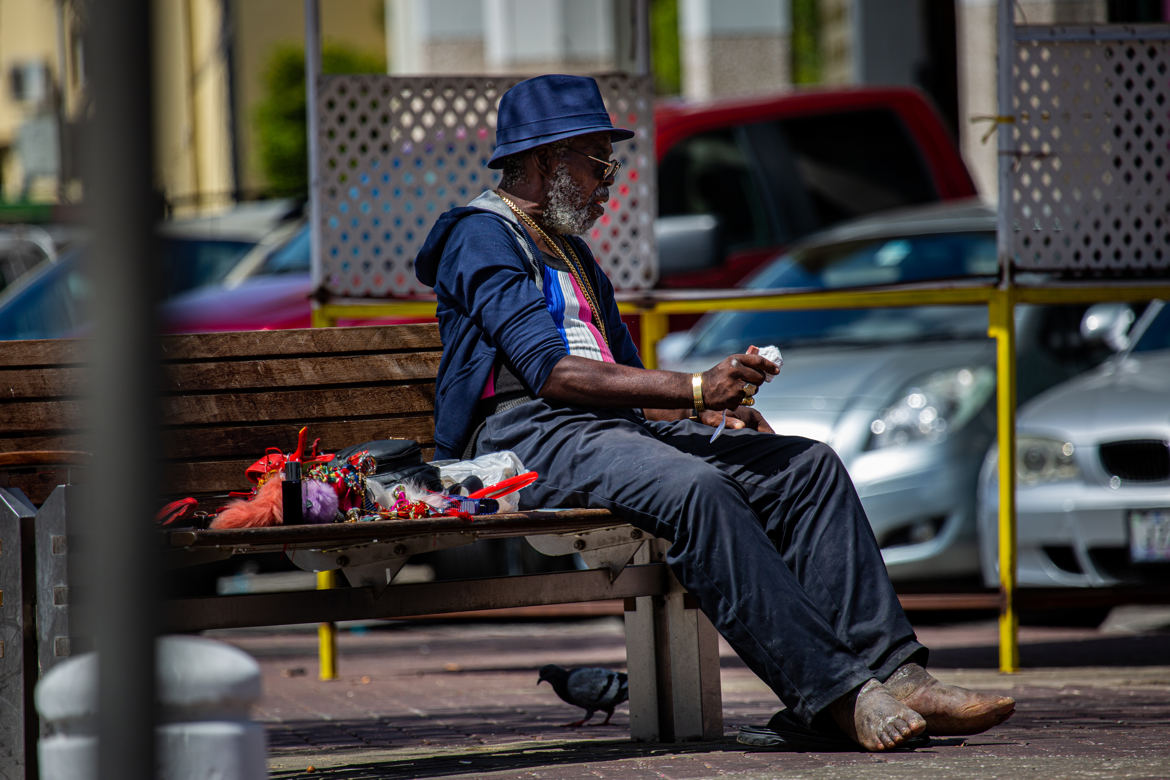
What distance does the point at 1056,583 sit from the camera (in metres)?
6.78

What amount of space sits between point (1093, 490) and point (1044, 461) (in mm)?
318

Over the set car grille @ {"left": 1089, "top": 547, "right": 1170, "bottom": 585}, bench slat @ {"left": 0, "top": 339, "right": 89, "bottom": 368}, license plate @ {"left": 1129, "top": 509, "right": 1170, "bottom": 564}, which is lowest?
car grille @ {"left": 1089, "top": 547, "right": 1170, "bottom": 585}

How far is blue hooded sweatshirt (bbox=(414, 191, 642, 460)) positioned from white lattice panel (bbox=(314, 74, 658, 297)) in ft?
6.22

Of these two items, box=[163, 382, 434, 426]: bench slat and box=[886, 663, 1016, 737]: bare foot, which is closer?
box=[886, 663, 1016, 737]: bare foot

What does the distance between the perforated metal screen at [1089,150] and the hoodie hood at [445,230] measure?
2.41m

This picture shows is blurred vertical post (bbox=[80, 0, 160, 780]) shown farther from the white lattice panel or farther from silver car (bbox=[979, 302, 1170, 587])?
silver car (bbox=[979, 302, 1170, 587])

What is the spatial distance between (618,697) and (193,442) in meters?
1.33

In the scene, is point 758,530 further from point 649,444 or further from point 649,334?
point 649,334

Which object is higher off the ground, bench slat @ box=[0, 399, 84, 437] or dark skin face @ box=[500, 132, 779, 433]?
dark skin face @ box=[500, 132, 779, 433]

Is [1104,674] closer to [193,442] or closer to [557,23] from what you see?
[193,442]

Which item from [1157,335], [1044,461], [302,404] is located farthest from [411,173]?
[1157,335]

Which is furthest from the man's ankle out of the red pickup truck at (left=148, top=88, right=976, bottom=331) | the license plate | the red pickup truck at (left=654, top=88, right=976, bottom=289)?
the red pickup truck at (left=654, top=88, right=976, bottom=289)

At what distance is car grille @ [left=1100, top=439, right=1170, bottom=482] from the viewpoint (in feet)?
21.8

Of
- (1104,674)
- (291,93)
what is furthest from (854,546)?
(291,93)
